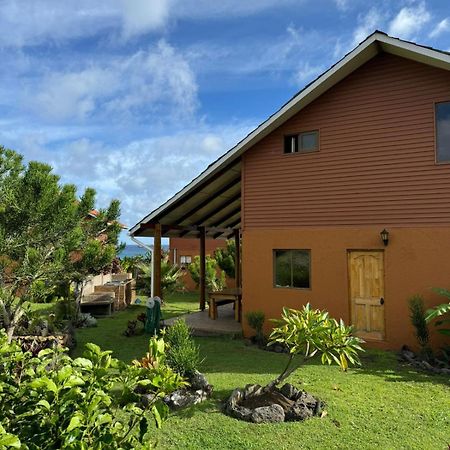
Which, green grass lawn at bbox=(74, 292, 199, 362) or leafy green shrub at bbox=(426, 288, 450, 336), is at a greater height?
leafy green shrub at bbox=(426, 288, 450, 336)

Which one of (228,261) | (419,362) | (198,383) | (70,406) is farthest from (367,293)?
(228,261)

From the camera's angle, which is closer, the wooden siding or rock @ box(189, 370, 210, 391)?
rock @ box(189, 370, 210, 391)

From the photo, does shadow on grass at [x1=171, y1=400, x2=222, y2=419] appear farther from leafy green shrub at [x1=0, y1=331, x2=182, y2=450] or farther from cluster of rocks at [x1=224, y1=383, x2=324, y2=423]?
leafy green shrub at [x1=0, y1=331, x2=182, y2=450]

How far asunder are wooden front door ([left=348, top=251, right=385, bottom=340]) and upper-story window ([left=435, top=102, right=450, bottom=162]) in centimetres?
287

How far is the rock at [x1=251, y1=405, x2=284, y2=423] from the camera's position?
6121 mm

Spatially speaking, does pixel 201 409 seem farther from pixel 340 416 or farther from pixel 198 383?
pixel 340 416

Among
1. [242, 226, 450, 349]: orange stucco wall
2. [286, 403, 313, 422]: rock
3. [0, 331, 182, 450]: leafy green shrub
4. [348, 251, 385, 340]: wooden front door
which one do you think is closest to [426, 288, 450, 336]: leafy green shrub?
[242, 226, 450, 349]: orange stucco wall

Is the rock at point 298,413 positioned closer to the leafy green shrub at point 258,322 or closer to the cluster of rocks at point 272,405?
the cluster of rocks at point 272,405

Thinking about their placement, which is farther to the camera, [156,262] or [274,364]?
[156,262]

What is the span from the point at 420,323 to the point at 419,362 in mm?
895

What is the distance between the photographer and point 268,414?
621 centimetres

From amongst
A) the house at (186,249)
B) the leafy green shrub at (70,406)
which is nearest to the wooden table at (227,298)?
the leafy green shrub at (70,406)

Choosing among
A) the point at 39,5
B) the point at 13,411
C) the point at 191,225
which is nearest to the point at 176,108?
the point at 191,225

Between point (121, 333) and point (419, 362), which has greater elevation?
point (419, 362)
